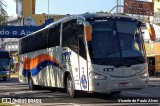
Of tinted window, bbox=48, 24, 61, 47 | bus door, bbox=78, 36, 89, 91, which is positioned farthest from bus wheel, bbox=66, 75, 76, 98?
tinted window, bbox=48, 24, 61, 47

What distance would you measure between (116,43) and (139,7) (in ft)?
176

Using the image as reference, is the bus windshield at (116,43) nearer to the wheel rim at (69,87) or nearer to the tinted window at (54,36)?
the wheel rim at (69,87)

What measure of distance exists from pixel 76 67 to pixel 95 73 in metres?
1.63

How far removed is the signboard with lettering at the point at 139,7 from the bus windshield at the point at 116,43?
5074cm

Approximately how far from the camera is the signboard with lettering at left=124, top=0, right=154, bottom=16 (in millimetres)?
67438

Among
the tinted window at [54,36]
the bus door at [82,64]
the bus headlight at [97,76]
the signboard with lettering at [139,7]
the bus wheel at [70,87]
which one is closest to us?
the bus headlight at [97,76]

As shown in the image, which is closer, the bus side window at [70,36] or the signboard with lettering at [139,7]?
the bus side window at [70,36]

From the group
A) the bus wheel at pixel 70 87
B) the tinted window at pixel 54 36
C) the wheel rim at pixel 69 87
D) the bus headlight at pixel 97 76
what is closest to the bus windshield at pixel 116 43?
the bus headlight at pixel 97 76

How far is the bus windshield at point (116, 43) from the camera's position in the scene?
52.6ft

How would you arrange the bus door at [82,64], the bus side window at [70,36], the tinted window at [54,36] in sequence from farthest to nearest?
the tinted window at [54,36] → the bus side window at [70,36] → the bus door at [82,64]

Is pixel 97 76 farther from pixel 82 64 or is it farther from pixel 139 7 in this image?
pixel 139 7

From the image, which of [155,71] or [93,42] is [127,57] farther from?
[155,71]

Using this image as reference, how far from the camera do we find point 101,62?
15.9m

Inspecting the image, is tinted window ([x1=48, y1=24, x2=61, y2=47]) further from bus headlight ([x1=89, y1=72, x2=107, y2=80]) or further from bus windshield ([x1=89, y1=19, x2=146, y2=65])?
bus headlight ([x1=89, y1=72, x2=107, y2=80])
